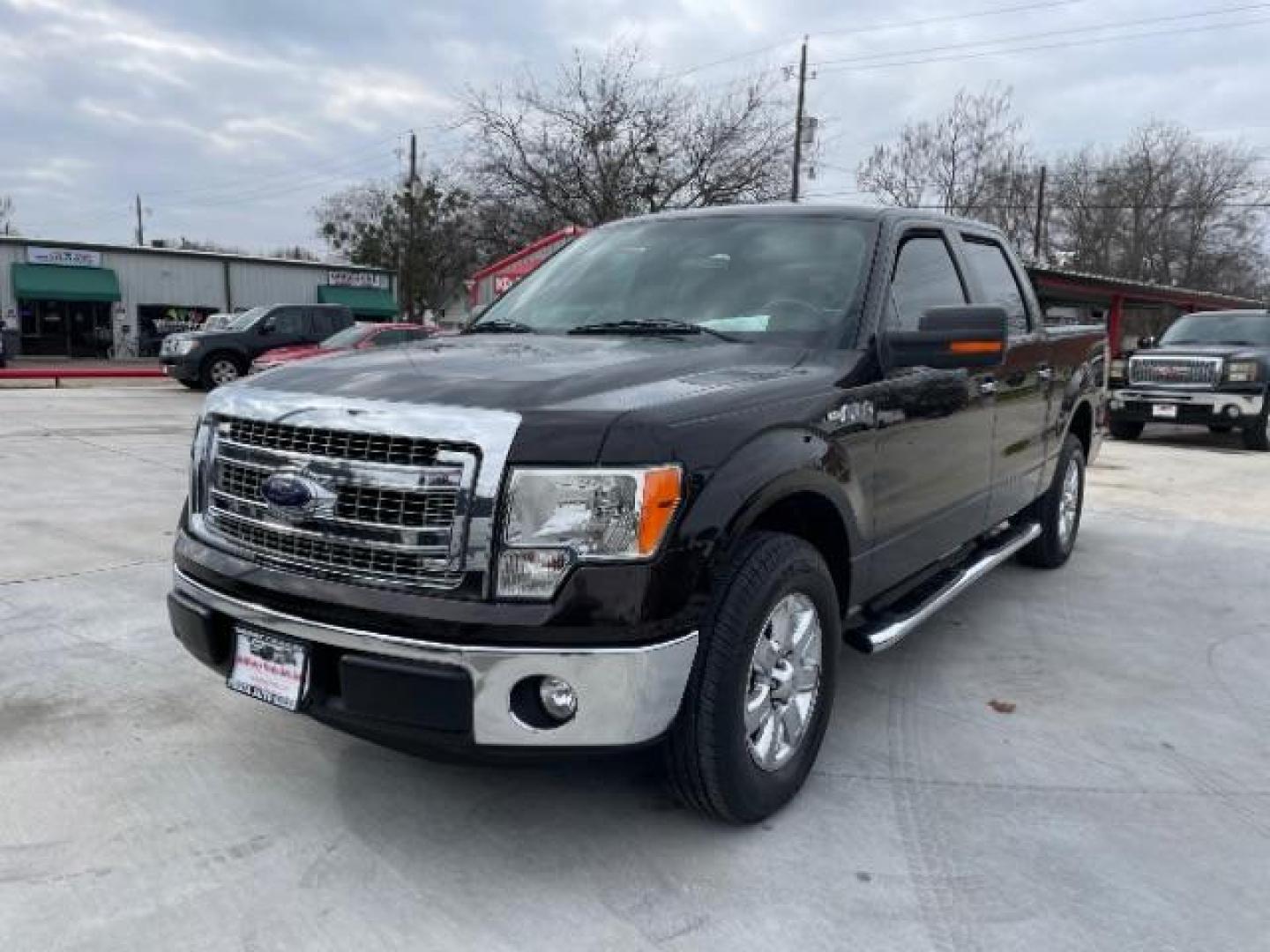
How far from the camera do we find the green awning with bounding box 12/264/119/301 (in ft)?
115

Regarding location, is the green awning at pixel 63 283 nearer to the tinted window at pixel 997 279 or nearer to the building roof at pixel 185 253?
the building roof at pixel 185 253

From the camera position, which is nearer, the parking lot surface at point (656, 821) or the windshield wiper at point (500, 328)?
the parking lot surface at point (656, 821)

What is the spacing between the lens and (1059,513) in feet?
19.1

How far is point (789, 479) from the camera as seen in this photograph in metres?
2.76

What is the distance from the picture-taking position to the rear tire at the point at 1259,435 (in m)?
12.5

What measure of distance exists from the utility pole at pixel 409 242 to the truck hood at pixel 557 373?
42.2 metres

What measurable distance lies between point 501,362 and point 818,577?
111cm

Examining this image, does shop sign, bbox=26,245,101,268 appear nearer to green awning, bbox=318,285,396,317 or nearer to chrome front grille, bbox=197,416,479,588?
green awning, bbox=318,285,396,317

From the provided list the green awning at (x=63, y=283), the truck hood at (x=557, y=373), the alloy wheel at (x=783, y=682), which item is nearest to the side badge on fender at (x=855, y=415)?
the truck hood at (x=557, y=373)

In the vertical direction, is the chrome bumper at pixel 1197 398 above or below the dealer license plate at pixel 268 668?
→ above

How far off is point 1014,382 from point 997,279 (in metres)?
0.61

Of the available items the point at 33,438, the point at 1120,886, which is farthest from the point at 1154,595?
the point at 33,438

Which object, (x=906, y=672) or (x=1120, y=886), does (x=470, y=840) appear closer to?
(x=1120, y=886)

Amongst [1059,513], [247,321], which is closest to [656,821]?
[1059,513]
